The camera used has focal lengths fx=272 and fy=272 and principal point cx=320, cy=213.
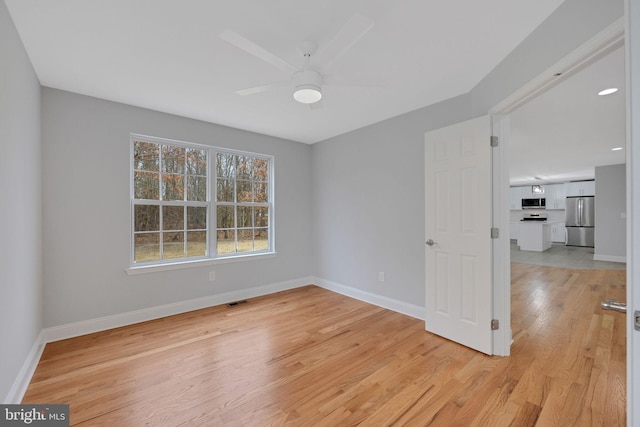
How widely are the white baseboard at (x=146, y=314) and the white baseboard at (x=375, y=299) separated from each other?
2.41 ft

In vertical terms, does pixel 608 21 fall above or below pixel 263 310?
above

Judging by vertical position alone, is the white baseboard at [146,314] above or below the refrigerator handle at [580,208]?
below

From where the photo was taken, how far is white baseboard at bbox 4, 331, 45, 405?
1.73 meters

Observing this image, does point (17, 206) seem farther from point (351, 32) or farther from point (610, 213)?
point (610, 213)

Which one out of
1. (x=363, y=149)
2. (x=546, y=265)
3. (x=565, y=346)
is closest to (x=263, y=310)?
(x=363, y=149)

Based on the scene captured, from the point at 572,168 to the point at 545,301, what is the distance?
→ 5358 millimetres

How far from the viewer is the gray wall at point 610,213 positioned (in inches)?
261

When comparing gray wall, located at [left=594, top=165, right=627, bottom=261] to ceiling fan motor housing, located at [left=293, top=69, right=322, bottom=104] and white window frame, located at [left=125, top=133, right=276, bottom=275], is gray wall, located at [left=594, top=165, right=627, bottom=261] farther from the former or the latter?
ceiling fan motor housing, located at [left=293, top=69, right=322, bottom=104]

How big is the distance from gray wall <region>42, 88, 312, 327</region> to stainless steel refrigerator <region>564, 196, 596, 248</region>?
36.9ft

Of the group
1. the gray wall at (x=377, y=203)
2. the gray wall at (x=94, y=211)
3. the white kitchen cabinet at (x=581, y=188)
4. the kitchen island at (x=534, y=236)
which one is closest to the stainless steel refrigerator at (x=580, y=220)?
the white kitchen cabinet at (x=581, y=188)

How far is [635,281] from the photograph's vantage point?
723 millimetres

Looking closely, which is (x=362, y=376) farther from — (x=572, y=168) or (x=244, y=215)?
(x=572, y=168)

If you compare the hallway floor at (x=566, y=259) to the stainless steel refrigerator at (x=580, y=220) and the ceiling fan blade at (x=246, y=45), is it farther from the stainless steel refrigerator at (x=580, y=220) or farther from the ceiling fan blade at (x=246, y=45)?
the ceiling fan blade at (x=246, y=45)

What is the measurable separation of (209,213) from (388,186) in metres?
2.45
